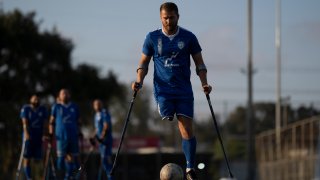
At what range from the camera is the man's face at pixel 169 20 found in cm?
1236

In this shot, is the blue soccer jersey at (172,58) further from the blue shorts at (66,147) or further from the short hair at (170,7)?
the blue shorts at (66,147)

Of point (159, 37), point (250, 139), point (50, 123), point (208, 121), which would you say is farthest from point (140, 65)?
point (208, 121)

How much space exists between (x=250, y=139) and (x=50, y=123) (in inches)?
706

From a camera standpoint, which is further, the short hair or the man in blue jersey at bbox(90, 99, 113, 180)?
the man in blue jersey at bbox(90, 99, 113, 180)

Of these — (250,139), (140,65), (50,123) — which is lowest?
(250,139)

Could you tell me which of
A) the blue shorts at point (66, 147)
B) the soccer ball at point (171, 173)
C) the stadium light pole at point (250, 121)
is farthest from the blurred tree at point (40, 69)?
the soccer ball at point (171, 173)

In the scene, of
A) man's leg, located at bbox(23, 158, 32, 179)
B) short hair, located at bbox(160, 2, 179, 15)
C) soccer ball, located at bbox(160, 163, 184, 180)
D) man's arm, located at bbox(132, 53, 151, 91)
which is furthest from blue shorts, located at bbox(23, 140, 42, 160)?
soccer ball, located at bbox(160, 163, 184, 180)

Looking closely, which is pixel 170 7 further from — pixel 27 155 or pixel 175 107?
pixel 27 155

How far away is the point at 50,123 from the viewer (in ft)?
69.9

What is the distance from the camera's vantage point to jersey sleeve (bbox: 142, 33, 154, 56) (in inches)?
501

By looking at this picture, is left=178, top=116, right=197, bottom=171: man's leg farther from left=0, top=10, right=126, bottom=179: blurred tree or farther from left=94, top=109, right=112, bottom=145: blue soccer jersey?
left=0, top=10, right=126, bottom=179: blurred tree

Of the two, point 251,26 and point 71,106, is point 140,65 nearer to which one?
point 71,106

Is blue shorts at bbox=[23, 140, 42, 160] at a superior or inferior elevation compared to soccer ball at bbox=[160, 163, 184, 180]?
inferior

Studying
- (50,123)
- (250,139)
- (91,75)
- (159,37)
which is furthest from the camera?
(91,75)
